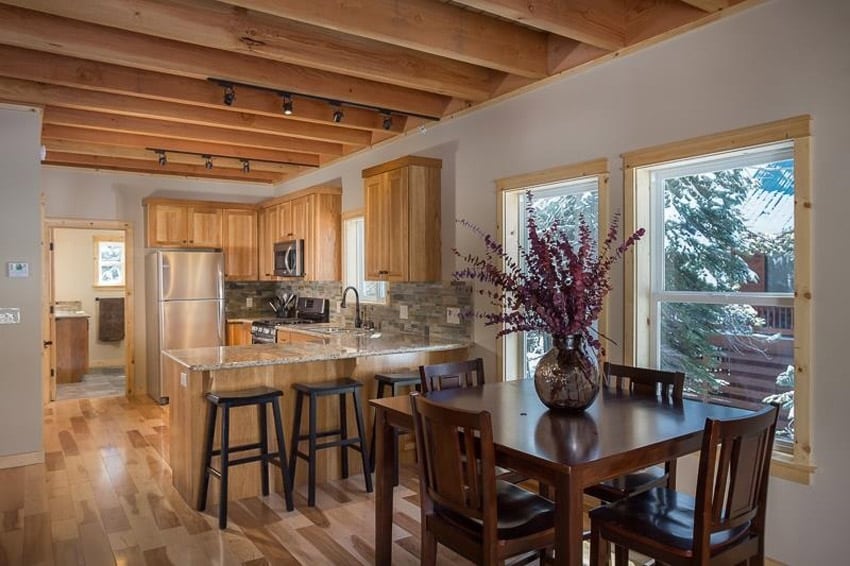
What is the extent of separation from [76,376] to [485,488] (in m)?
7.71

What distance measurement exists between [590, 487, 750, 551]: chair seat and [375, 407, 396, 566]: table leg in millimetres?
893

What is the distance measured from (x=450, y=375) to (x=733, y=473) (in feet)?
4.76

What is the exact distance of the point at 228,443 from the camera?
3592 mm

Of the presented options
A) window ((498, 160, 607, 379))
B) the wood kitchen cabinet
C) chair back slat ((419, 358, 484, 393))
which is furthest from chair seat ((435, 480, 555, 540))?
the wood kitchen cabinet

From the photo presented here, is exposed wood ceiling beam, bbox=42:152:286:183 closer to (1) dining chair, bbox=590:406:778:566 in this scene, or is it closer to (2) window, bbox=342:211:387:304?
(2) window, bbox=342:211:387:304

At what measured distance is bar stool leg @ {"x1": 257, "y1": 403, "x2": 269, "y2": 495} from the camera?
3.68 metres

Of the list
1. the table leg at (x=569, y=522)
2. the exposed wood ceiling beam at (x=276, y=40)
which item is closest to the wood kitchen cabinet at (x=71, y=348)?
the exposed wood ceiling beam at (x=276, y=40)

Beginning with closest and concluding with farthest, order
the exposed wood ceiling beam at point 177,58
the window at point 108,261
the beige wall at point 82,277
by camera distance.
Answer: the exposed wood ceiling beam at point 177,58 → the beige wall at point 82,277 → the window at point 108,261

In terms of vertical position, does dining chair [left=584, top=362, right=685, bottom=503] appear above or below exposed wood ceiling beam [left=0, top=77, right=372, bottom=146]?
below

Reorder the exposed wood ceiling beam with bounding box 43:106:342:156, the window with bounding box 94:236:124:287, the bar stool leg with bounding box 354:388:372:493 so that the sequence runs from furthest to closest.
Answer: the window with bounding box 94:236:124:287, the exposed wood ceiling beam with bounding box 43:106:342:156, the bar stool leg with bounding box 354:388:372:493

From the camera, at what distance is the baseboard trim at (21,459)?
4.35 m

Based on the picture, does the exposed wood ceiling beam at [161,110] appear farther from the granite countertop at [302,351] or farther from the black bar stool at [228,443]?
the black bar stool at [228,443]

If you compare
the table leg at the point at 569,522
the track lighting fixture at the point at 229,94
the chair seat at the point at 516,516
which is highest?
the track lighting fixture at the point at 229,94

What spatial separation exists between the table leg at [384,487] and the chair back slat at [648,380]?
3.83 ft
